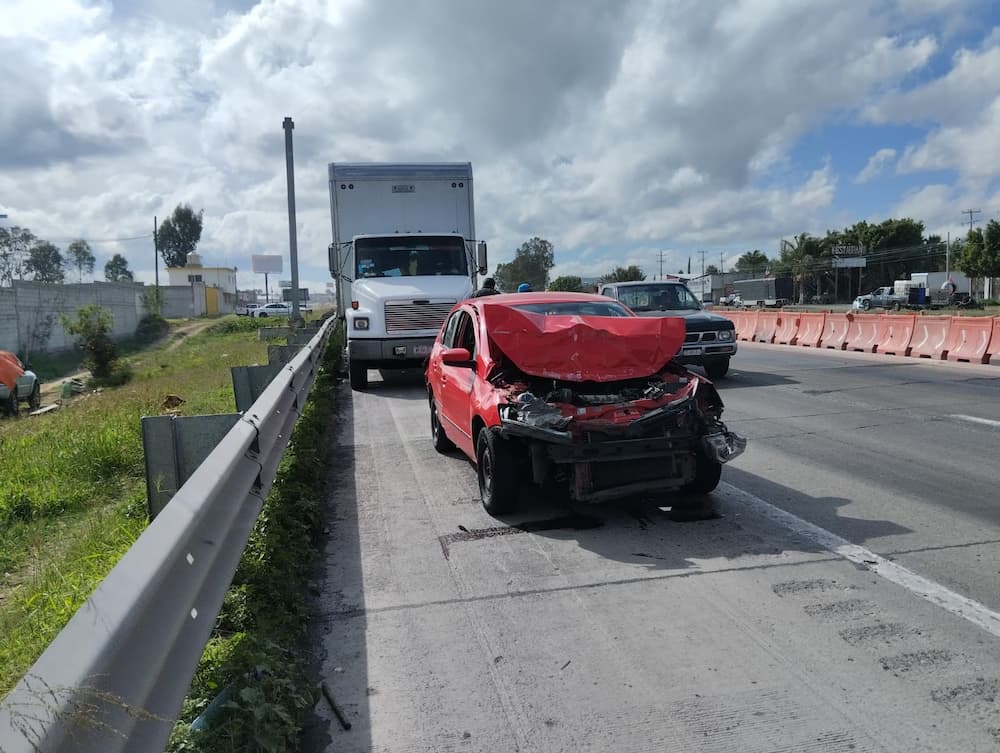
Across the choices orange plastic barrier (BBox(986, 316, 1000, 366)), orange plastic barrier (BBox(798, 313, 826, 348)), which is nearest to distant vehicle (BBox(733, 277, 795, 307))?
orange plastic barrier (BBox(798, 313, 826, 348))

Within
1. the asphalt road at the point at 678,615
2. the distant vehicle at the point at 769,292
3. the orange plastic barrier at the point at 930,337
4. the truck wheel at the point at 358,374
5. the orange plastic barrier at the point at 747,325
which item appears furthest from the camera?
the distant vehicle at the point at 769,292

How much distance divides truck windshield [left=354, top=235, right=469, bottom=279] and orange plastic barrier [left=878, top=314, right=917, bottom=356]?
10361mm

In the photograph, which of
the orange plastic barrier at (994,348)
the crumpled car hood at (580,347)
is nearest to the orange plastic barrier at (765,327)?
the orange plastic barrier at (994,348)

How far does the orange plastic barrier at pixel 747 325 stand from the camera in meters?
26.5

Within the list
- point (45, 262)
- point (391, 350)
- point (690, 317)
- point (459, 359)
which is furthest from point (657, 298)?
point (45, 262)

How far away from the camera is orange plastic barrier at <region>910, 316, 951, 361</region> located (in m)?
17.6

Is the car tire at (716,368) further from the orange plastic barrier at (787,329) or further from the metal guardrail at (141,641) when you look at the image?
the metal guardrail at (141,641)

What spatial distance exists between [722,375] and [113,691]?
45.5 ft

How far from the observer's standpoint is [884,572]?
4.74 meters

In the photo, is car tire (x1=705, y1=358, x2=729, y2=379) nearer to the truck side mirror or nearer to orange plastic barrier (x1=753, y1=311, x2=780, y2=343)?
the truck side mirror

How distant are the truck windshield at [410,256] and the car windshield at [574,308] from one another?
7610mm

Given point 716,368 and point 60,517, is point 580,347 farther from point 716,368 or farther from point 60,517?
point 716,368

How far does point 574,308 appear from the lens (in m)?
7.90

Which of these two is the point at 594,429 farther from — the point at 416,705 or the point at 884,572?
the point at 416,705
